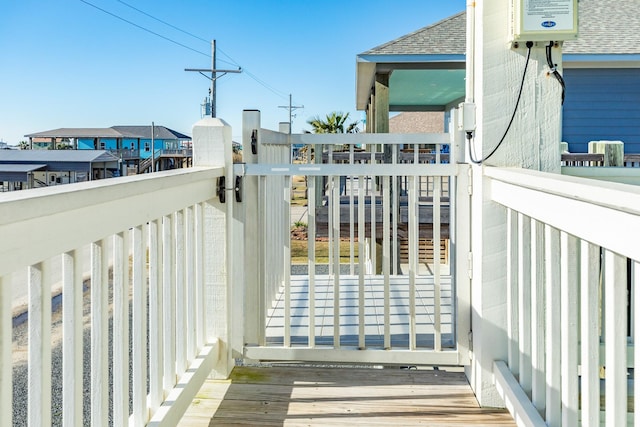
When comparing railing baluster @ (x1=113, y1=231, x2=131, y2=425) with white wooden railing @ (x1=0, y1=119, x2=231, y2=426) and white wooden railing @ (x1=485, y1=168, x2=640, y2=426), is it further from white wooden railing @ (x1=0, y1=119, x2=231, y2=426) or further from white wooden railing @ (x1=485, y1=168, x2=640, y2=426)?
white wooden railing @ (x1=485, y1=168, x2=640, y2=426)

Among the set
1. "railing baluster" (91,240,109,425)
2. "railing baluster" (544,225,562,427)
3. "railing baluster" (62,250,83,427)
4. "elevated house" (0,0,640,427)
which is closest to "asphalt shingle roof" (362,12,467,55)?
"elevated house" (0,0,640,427)

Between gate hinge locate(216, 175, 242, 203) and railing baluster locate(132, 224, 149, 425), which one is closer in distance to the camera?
railing baluster locate(132, 224, 149, 425)

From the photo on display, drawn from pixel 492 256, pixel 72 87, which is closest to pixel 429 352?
pixel 492 256

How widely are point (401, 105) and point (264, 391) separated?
11.1 m

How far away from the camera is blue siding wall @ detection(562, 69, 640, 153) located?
9.59 metres

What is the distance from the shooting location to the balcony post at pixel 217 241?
229 cm

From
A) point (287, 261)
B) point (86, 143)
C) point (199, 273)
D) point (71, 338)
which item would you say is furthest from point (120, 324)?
point (86, 143)

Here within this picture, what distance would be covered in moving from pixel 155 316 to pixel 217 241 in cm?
65

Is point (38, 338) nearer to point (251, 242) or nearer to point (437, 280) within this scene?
point (251, 242)

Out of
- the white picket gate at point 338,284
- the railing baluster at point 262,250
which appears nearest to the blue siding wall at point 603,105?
the white picket gate at point 338,284

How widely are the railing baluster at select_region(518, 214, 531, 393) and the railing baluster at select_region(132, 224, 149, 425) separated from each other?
49.5 inches

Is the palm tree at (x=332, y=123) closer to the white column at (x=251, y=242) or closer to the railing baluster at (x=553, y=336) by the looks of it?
the white column at (x=251, y=242)

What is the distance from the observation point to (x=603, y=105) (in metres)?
9.62

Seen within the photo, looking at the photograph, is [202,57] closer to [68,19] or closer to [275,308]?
[68,19]
